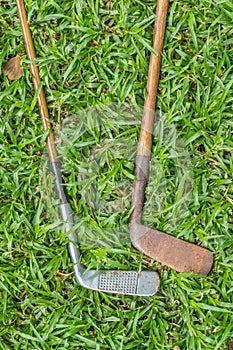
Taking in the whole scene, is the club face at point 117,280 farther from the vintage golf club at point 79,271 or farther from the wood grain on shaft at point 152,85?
the wood grain on shaft at point 152,85

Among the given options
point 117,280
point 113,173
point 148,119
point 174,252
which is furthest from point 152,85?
point 117,280

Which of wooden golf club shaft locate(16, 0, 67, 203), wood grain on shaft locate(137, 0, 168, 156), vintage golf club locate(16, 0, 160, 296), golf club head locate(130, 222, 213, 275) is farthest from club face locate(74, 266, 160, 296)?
wood grain on shaft locate(137, 0, 168, 156)

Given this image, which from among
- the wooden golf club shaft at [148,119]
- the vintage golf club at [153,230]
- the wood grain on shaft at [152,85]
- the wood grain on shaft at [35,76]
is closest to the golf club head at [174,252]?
the vintage golf club at [153,230]

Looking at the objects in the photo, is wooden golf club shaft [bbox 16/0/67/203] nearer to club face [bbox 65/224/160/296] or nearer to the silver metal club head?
the silver metal club head

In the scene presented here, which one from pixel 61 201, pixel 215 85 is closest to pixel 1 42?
pixel 61 201

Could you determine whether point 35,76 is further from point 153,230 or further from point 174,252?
point 174,252

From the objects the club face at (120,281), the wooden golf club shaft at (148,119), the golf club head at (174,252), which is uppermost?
the wooden golf club shaft at (148,119)

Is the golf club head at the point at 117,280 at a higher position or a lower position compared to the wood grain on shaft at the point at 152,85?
lower
